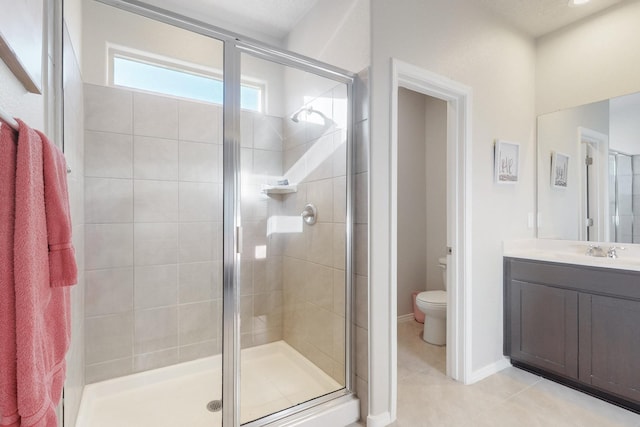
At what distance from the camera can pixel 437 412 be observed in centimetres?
192

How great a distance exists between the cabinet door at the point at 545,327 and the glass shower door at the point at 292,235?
4.85 ft

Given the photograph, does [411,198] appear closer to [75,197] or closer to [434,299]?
[434,299]

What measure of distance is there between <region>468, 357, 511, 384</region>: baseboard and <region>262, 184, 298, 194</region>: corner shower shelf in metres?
1.85

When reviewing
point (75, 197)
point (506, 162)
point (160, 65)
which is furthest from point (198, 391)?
point (506, 162)

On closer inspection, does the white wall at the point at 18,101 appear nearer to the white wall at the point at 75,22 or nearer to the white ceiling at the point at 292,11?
the white wall at the point at 75,22

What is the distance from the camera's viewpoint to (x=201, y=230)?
2281mm

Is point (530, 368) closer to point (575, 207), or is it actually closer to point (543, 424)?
point (543, 424)

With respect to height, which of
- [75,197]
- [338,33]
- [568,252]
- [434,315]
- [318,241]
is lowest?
[434,315]

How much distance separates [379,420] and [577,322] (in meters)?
1.50

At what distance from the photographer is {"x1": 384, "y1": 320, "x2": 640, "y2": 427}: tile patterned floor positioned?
1.83 m

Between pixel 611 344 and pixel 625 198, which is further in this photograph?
pixel 625 198

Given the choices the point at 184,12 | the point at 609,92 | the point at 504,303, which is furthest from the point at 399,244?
the point at 184,12

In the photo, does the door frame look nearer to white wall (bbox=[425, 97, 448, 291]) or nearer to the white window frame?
white wall (bbox=[425, 97, 448, 291])

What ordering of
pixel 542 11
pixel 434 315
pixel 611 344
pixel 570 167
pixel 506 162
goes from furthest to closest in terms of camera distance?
pixel 434 315, pixel 570 167, pixel 506 162, pixel 542 11, pixel 611 344
